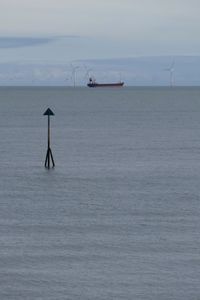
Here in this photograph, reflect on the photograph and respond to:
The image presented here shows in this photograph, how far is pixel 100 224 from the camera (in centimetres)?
5709

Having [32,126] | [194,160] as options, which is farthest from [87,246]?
[32,126]

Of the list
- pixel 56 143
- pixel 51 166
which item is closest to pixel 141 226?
pixel 51 166

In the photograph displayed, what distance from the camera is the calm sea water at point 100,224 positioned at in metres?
43.4

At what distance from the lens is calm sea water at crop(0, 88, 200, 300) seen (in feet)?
142

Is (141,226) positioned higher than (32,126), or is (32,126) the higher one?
(32,126)

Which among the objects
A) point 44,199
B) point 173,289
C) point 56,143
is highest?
point 56,143

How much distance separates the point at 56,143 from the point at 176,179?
142 ft

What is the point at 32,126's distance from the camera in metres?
163

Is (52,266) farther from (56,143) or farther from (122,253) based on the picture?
(56,143)

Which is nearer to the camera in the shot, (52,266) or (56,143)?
(52,266)

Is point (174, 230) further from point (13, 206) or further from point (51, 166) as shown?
point (51, 166)

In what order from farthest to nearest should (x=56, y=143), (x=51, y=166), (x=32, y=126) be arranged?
(x=32, y=126), (x=56, y=143), (x=51, y=166)

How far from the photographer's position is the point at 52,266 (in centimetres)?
4606

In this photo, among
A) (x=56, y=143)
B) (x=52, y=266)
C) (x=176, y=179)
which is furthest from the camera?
(x=56, y=143)
